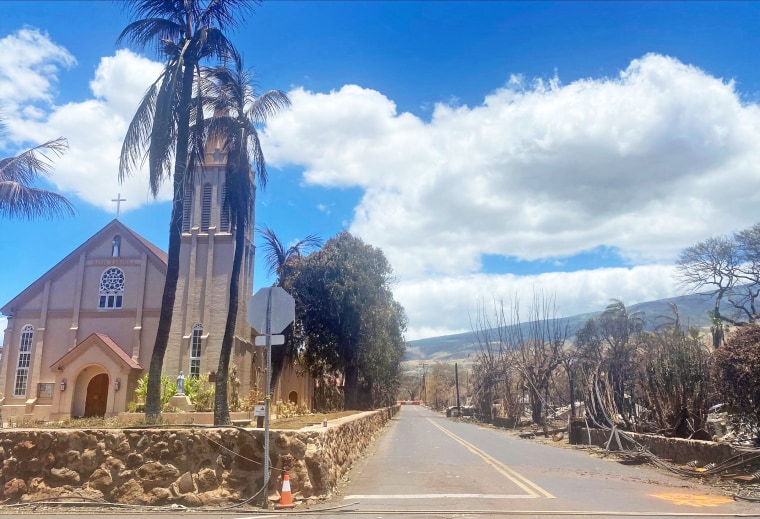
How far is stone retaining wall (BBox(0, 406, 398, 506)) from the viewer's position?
10344mm

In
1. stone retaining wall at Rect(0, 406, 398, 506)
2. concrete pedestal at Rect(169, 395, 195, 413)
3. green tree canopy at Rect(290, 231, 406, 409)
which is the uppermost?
green tree canopy at Rect(290, 231, 406, 409)

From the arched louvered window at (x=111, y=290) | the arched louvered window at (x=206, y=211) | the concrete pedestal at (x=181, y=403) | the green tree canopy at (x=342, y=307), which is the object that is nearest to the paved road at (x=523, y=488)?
the concrete pedestal at (x=181, y=403)

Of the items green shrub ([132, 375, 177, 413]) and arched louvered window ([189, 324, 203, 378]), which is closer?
green shrub ([132, 375, 177, 413])

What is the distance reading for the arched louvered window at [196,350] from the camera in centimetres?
3372

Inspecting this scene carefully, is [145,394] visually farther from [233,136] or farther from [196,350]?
[233,136]

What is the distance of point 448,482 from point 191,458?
534 centimetres

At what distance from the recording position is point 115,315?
A: 1380 inches

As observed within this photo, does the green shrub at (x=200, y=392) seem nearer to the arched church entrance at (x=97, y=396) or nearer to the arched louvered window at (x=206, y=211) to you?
the arched church entrance at (x=97, y=396)

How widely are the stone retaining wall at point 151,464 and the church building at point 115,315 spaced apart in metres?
22.4

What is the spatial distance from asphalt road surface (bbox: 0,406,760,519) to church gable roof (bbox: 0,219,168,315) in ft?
73.1

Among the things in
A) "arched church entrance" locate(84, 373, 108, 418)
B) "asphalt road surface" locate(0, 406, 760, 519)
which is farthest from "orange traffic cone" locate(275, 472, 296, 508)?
"arched church entrance" locate(84, 373, 108, 418)

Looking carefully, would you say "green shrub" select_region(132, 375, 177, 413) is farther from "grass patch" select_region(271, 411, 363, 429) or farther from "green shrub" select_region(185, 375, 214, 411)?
"grass patch" select_region(271, 411, 363, 429)

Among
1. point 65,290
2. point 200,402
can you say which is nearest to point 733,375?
point 200,402

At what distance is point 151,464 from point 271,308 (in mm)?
3208
